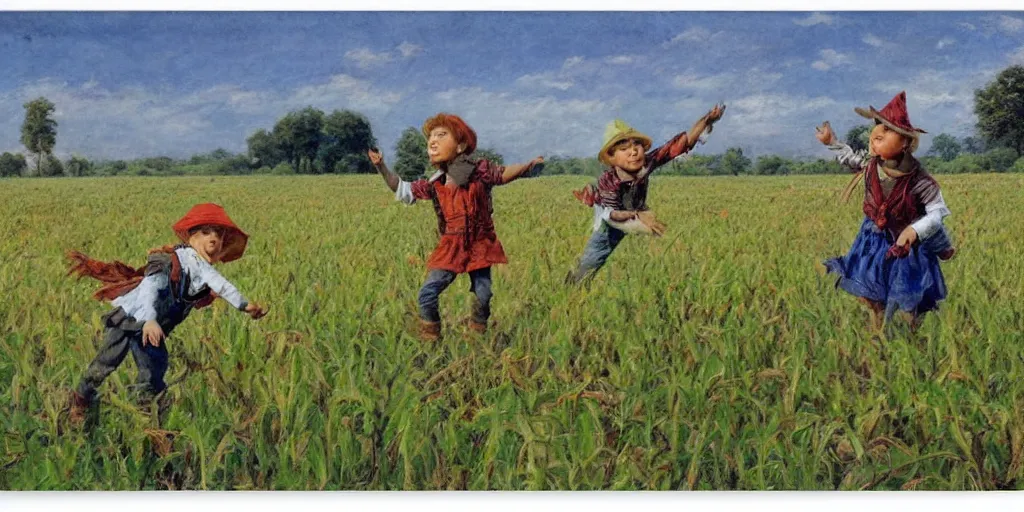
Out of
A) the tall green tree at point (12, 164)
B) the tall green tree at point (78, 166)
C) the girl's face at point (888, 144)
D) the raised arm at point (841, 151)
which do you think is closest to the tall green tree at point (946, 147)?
the girl's face at point (888, 144)

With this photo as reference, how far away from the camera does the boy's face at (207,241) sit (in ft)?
10.5

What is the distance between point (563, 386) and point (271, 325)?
3.80ft

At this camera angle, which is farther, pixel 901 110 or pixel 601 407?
pixel 901 110

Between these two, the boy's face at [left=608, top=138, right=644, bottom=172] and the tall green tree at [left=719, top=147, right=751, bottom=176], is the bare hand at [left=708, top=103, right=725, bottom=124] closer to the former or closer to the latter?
the tall green tree at [left=719, top=147, right=751, bottom=176]

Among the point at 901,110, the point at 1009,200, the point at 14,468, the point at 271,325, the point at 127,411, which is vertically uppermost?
the point at 901,110

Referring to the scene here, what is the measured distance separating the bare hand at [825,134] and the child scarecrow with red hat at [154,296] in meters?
2.30

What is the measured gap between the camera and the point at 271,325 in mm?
3467

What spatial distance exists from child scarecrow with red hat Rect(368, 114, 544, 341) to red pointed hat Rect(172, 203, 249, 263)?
0.62 m

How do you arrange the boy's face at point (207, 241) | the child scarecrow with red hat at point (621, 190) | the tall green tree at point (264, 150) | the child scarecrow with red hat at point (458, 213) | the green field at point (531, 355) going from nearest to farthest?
the green field at point (531, 355)
the boy's face at point (207, 241)
the child scarecrow with red hat at point (458, 213)
the child scarecrow with red hat at point (621, 190)
the tall green tree at point (264, 150)

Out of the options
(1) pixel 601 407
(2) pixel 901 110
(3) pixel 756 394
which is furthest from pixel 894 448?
(2) pixel 901 110

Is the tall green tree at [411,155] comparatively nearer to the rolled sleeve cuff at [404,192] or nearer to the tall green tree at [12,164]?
the rolled sleeve cuff at [404,192]

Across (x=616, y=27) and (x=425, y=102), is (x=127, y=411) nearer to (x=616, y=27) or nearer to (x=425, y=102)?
(x=425, y=102)

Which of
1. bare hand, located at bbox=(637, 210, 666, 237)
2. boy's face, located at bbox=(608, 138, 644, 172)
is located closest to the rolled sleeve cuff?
boy's face, located at bbox=(608, 138, 644, 172)

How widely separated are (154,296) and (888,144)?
2762 millimetres
